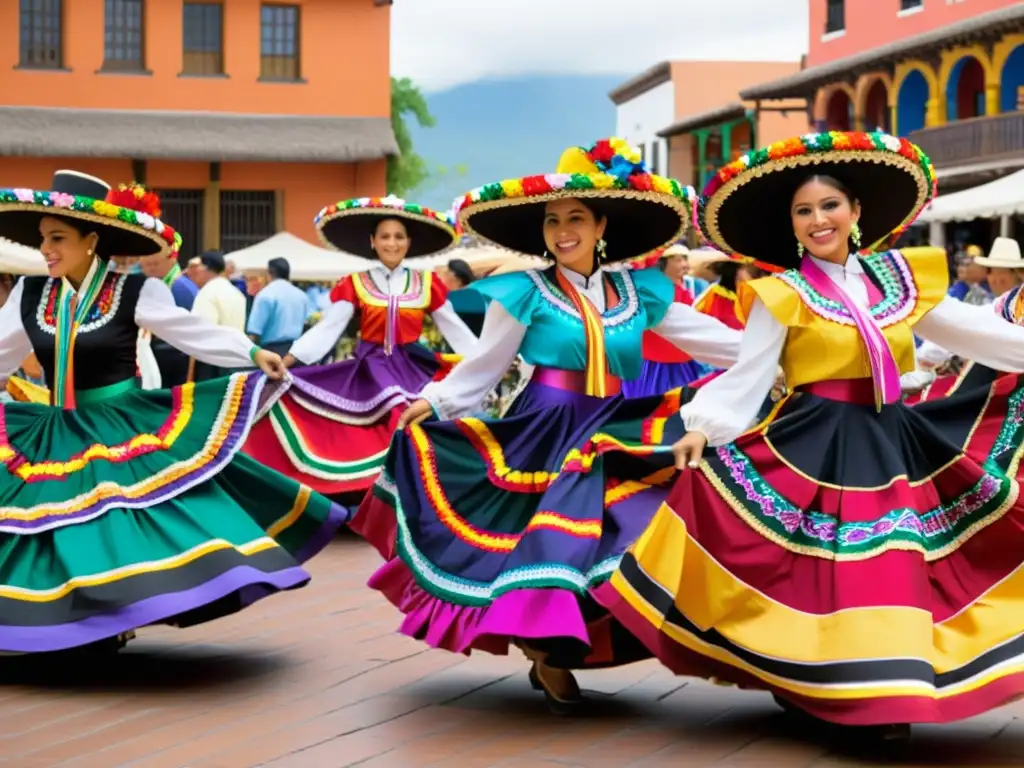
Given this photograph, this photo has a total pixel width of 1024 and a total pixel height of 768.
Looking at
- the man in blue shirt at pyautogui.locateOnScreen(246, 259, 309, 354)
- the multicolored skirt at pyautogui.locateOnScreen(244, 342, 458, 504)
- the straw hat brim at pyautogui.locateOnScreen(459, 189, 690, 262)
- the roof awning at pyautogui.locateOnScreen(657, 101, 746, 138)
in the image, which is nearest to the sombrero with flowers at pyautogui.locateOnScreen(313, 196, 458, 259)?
the multicolored skirt at pyautogui.locateOnScreen(244, 342, 458, 504)

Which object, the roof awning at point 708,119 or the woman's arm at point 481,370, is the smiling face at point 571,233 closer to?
the woman's arm at point 481,370

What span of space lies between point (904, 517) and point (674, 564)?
0.65 meters

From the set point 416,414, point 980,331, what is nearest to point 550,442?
point 416,414

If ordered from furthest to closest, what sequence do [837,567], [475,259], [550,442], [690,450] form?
1. [475,259]
2. [550,442]
3. [690,450]
4. [837,567]

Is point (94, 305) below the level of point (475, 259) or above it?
below

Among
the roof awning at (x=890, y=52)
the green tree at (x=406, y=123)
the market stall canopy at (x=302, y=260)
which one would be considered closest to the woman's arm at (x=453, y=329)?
the market stall canopy at (x=302, y=260)

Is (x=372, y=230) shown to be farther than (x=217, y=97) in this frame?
No

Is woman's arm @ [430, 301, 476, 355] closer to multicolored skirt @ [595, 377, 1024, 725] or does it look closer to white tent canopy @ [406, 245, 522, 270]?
multicolored skirt @ [595, 377, 1024, 725]

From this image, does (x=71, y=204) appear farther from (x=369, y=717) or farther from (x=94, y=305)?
(x=369, y=717)

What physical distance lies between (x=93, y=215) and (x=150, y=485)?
3.47 feet

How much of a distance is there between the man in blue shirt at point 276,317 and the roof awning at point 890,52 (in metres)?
17.6

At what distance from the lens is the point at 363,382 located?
10.1 meters

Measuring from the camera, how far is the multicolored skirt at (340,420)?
32.1 ft

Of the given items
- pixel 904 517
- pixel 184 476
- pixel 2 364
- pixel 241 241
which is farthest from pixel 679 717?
pixel 241 241
